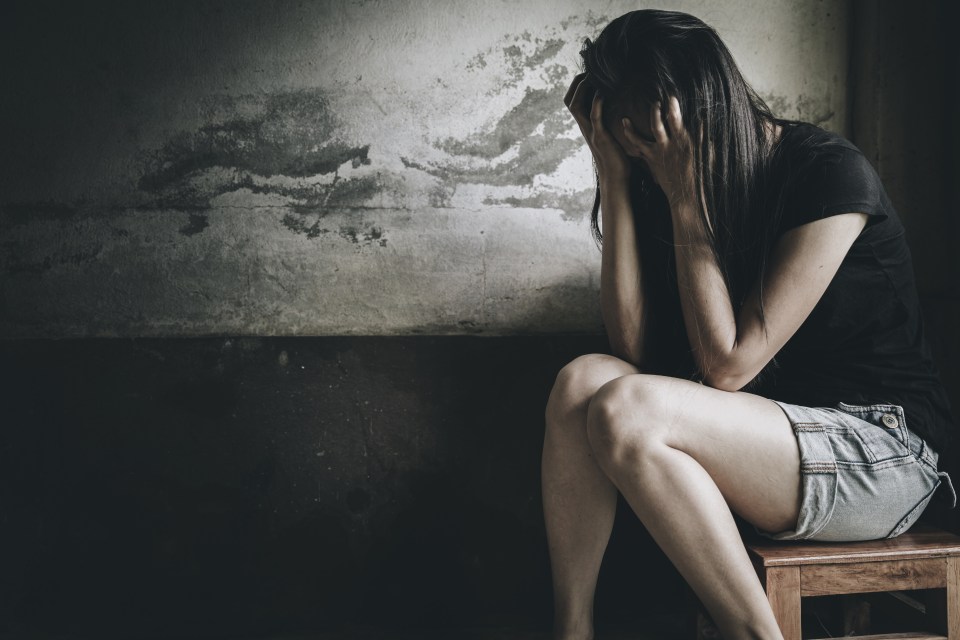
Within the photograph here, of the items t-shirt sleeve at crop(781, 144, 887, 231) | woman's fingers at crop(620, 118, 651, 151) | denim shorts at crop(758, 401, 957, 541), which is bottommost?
denim shorts at crop(758, 401, 957, 541)

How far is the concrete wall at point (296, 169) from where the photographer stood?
5.55 feet

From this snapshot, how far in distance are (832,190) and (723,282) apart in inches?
9.5

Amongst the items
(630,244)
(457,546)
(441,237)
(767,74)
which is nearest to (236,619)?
(457,546)

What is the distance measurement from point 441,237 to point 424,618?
3.26 feet

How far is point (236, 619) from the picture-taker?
1722 millimetres

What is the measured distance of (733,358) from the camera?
48.8 inches

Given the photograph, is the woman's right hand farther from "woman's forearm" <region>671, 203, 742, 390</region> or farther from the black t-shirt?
the black t-shirt

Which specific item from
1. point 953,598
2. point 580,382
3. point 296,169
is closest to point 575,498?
point 580,382

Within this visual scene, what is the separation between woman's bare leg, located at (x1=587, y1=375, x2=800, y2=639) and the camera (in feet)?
3.68

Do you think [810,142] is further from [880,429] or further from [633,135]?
[880,429]

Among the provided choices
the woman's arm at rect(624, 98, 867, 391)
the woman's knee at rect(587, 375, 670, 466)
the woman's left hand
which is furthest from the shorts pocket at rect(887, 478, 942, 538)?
the woman's left hand

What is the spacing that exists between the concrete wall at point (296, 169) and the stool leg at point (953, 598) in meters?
0.92

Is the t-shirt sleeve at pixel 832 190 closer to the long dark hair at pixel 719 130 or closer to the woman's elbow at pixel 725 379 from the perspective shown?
the long dark hair at pixel 719 130

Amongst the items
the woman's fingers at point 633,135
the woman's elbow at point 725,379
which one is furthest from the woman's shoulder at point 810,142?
the woman's elbow at point 725,379
